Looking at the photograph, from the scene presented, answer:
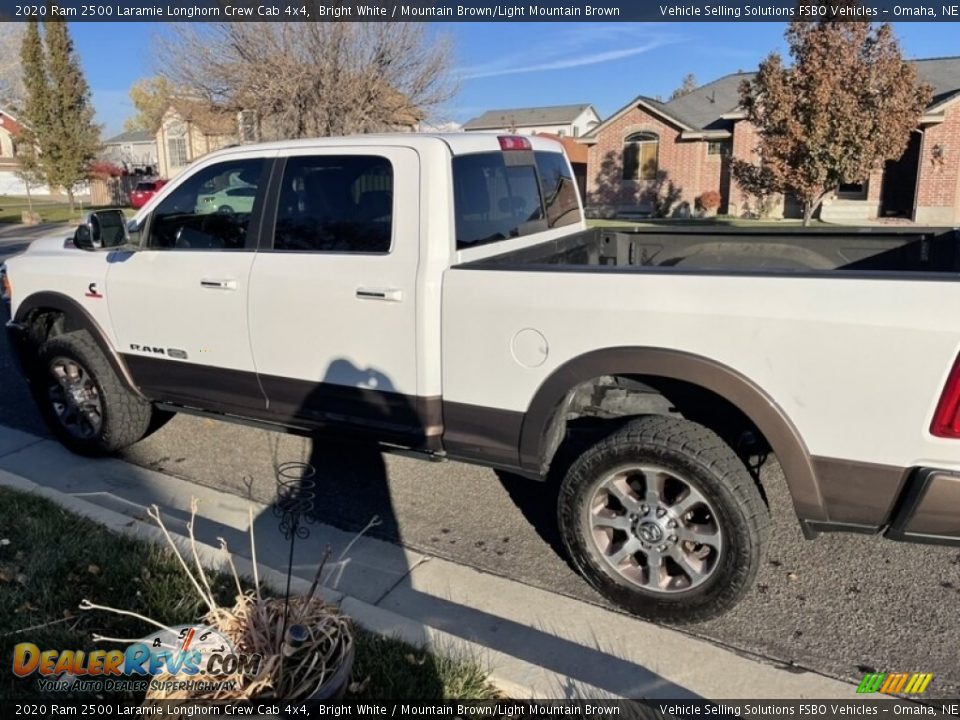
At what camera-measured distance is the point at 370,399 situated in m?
3.82

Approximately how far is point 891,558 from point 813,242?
1922 mm

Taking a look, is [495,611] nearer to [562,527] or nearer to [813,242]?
[562,527]

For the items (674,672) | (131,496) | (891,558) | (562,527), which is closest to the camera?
(674,672)

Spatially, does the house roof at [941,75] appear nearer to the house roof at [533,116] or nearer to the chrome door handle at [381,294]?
the chrome door handle at [381,294]

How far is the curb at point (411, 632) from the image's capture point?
263 centimetres

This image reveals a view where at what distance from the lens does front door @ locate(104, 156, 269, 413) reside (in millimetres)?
4176

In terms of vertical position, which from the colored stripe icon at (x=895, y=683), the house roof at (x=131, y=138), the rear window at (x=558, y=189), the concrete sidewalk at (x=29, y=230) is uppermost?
the house roof at (x=131, y=138)

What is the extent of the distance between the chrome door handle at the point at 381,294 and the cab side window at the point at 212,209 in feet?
3.01

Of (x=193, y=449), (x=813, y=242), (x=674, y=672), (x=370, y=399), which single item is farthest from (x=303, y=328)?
(x=813, y=242)

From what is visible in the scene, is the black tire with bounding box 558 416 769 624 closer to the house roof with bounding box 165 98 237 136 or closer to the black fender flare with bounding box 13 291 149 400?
the black fender flare with bounding box 13 291 149 400

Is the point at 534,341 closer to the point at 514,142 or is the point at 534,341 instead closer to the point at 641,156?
the point at 514,142

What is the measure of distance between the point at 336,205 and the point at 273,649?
2.33m

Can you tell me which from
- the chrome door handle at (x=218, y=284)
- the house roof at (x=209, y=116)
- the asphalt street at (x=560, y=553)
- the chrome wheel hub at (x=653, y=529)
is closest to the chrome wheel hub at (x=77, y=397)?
the asphalt street at (x=560, y=553)

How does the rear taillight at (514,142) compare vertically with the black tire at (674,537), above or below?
above
